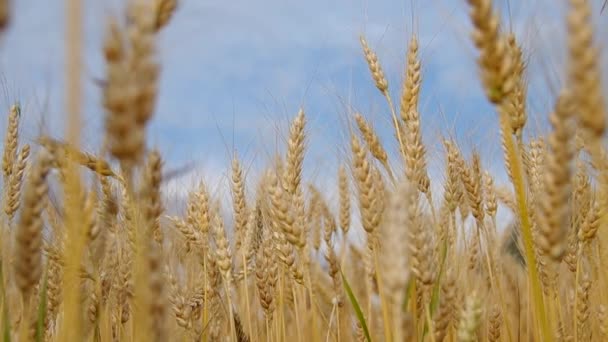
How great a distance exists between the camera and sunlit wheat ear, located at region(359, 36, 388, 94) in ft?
9.23

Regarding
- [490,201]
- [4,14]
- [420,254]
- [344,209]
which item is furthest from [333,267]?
[4,14]

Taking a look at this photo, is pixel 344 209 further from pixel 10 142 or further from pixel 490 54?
pixel 490 54

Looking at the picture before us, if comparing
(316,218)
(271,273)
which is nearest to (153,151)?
(271,273)

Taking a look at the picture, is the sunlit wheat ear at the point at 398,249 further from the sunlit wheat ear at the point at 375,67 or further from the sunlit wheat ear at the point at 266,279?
the sunlit wheat ear at the point at 375,67

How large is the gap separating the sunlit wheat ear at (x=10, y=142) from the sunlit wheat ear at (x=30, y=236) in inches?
50.8

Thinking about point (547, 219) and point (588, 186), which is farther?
point (588, 186)

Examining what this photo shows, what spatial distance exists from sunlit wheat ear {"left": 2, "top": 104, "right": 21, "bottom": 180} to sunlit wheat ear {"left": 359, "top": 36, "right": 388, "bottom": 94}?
1320mm

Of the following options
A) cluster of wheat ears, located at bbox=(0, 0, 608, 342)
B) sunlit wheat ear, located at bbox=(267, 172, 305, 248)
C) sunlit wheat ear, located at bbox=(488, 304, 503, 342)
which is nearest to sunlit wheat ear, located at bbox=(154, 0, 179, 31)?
cluster of wheat ears, located at bbox=(0, 0, 608, 342)

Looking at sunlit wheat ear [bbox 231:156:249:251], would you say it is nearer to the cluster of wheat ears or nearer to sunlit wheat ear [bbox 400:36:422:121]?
the cluster of wheat ears

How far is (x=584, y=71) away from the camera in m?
1.22

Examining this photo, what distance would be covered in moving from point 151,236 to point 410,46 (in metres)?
1.90

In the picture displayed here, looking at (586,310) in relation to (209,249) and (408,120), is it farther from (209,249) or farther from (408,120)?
(209,249)

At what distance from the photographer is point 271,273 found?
9.25ft

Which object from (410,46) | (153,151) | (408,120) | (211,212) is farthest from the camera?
(211,212)
